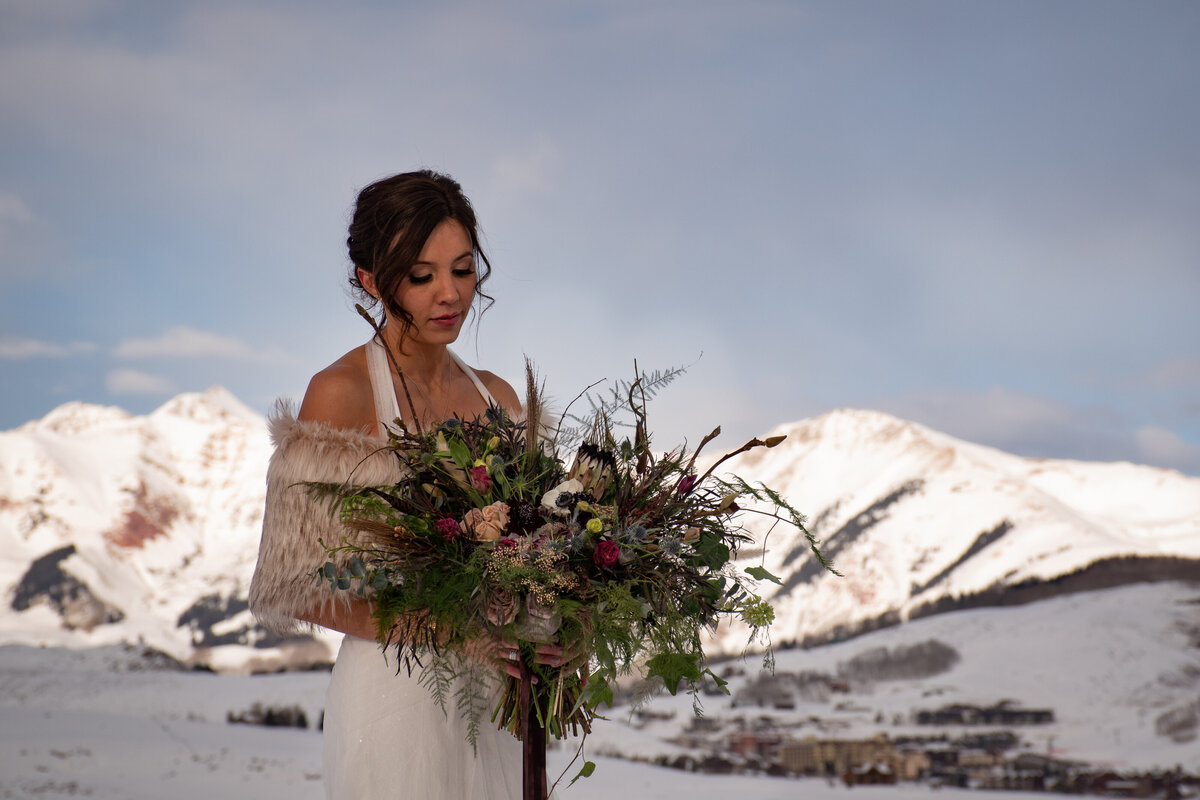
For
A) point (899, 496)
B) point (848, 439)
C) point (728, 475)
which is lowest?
point (728, 475)

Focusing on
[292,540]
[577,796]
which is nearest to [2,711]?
[577,796]

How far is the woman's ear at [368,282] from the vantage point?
6.88 feet

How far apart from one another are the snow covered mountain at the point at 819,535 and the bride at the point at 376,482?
251 inches

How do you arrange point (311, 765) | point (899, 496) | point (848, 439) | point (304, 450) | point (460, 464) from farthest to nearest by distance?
1. point (848, 439)
2. point (899, 496)
3. point (311, 765)
4. point (304, 450)
5. point (460, 464)

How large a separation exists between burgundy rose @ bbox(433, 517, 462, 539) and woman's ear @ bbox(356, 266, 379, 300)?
75 cm

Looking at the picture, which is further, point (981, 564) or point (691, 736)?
point (981, 564)

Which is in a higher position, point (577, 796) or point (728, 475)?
point (728, 475)

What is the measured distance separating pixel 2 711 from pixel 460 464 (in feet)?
24.3

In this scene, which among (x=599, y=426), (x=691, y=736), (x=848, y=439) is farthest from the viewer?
(x=848, y=439)

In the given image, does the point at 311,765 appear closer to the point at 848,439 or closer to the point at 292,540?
the point at 292,540

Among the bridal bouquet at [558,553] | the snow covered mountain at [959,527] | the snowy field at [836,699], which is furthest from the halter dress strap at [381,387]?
the snow covered mountain at [959,527]

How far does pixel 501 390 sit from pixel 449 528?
108 cm

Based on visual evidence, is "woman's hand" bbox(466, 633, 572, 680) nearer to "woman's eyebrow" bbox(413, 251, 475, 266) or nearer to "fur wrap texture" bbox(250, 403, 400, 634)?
"fur wrap texture" bbox(250, 403, 400, 634)

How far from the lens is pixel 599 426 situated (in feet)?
5.69
